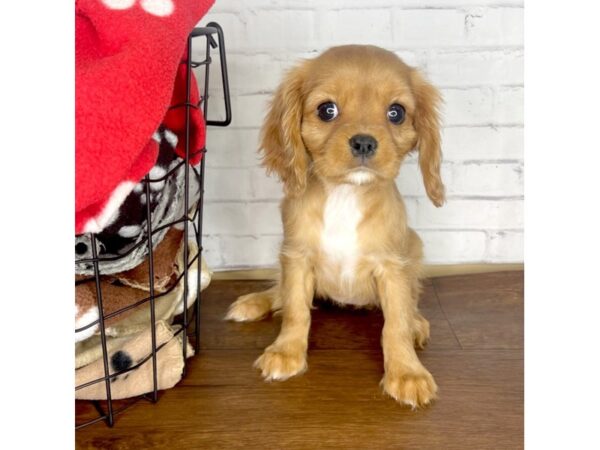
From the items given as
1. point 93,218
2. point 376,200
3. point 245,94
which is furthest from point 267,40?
point 93,218

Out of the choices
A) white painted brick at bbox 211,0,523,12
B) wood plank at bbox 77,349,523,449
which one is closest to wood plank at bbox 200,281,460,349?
wood plank at bbox 77,349,523,449

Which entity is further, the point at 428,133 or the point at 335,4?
the point at 335,4

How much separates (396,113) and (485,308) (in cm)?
74

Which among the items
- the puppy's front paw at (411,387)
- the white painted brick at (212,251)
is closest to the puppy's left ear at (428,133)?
the puppy's front paw at (411,387)

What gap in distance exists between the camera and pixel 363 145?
1362mm

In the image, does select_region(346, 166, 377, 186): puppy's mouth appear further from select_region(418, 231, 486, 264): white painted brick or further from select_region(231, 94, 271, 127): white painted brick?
select_region(418, 231, 486, 264): white painted brick

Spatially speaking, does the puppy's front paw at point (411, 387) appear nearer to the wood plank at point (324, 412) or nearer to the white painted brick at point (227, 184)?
the wood plank at point (324, 412)

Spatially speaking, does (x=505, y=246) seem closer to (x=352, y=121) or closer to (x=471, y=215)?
(x=471, y=215)

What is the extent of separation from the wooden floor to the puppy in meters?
0.07

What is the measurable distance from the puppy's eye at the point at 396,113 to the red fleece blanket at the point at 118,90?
499 mm

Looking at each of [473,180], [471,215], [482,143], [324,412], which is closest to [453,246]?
[471,215]

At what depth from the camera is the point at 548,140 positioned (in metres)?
0.88

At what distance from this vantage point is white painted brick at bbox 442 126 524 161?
7.00 ft
